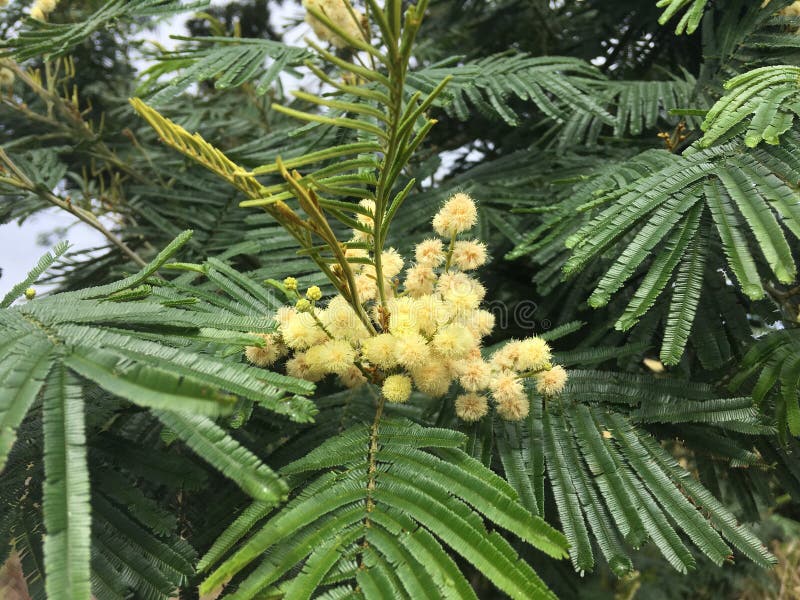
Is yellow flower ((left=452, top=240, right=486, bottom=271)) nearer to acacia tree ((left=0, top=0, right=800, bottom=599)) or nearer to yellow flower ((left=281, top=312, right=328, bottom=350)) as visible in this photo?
acacia tree ((left=0, top=0, right=800, bottom=599))

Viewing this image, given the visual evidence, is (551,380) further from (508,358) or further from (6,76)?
(6,76)

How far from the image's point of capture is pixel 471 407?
0.91 meters

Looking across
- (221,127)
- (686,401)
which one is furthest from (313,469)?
(221,127)

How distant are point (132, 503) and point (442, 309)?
0.46 meters

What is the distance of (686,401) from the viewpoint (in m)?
0.95

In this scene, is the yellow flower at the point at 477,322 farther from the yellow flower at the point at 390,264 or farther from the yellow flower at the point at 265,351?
the yellow flower at the point at 265,351

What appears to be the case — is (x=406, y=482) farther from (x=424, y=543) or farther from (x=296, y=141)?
(x=296, y=141)

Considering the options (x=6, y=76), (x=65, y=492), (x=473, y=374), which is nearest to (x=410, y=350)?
(x=473, y=374)

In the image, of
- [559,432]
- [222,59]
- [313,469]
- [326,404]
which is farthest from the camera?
[222,59]

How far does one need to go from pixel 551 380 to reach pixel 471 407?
119 mm

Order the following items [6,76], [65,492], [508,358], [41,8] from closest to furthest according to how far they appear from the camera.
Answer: [65,492] < [508,358] < [41,8] < [6,76]

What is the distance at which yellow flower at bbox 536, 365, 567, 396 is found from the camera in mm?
907

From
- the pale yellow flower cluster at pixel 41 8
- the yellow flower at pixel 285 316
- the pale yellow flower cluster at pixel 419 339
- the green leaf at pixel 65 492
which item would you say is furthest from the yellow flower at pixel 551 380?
the pale yellow flower cluster at pixel 41 8

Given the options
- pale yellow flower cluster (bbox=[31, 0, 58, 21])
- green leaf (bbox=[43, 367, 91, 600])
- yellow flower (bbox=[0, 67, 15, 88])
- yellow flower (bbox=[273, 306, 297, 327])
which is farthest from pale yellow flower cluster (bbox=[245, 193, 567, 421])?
yellow flower (bbox=[0, 67, 15, 88])
